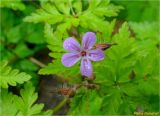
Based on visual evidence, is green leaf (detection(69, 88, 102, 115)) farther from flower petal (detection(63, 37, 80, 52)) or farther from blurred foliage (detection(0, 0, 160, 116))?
flower petal (detection(63, 37, 80, 52))

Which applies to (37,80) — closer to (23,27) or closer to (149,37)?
(23,27)

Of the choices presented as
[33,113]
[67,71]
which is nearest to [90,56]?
[67,71]

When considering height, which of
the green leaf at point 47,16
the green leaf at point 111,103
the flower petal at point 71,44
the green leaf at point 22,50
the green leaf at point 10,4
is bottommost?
the green leaf at point 111,103

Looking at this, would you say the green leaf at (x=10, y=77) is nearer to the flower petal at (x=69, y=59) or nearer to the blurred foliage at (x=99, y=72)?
the blurred foliage at (x=99, y=72)

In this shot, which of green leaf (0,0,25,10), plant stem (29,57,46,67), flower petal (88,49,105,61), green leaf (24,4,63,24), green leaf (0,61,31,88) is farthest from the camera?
plant stem (29,57,46,67)

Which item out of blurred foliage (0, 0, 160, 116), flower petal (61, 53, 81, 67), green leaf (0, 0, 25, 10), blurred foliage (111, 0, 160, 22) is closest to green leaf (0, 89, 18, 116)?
blurred foliage (0, 0, 160, 116)

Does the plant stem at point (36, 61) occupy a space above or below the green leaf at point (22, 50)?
below

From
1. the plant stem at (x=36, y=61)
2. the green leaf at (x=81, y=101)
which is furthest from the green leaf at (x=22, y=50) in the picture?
the green leaf at (x=81, y=101)
